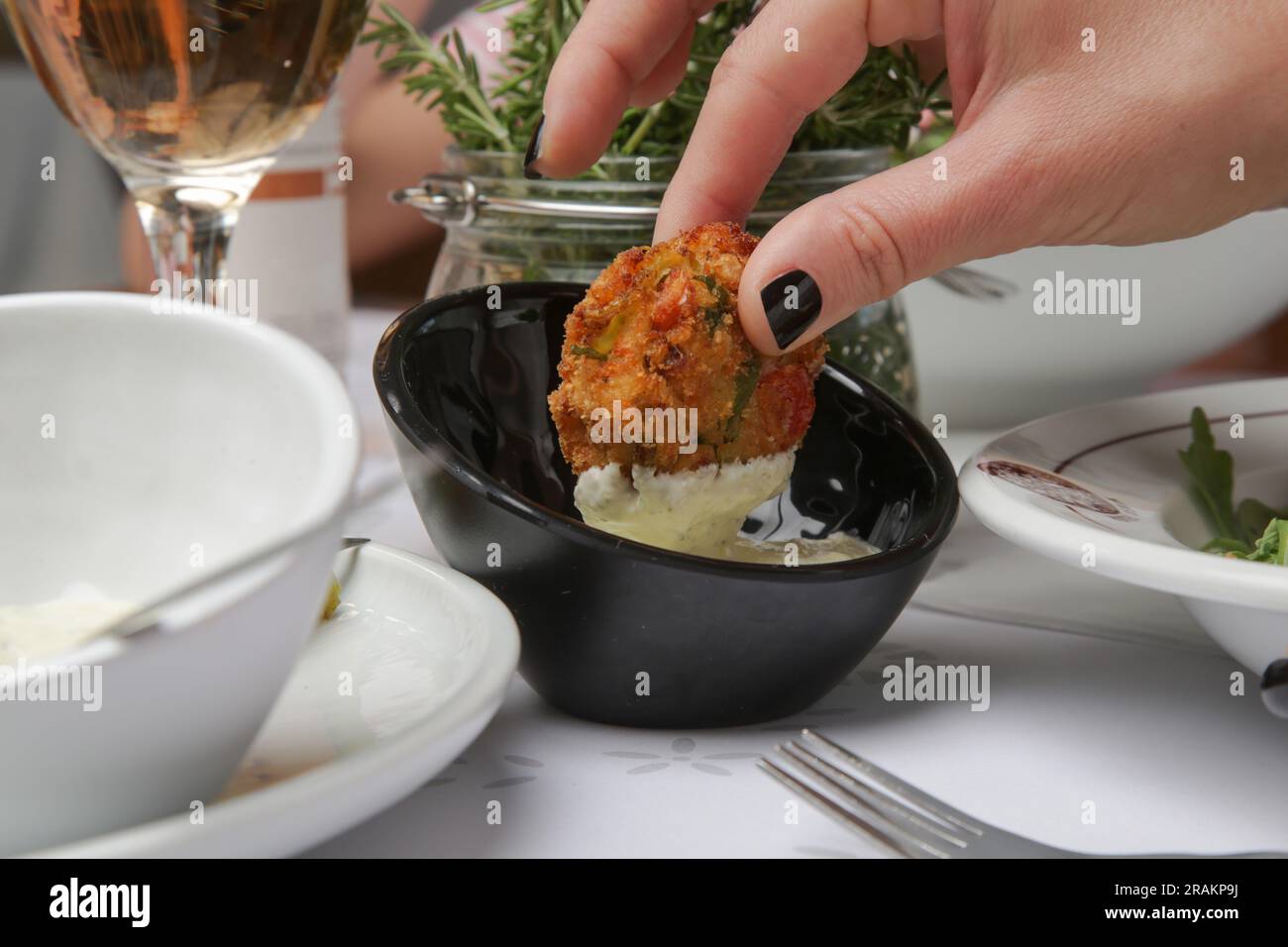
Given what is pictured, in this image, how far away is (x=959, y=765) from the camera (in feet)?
1.66

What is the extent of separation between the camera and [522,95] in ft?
2.81

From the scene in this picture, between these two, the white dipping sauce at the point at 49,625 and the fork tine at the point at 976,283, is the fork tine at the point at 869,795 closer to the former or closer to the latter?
the white dipping sauce at the point at 49,625

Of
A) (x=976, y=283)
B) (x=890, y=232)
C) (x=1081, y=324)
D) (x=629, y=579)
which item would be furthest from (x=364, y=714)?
(x=1081, y=324)

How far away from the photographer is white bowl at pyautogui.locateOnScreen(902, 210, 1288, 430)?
99 cm

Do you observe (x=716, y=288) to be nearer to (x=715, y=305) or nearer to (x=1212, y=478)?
(x=715, y=305)

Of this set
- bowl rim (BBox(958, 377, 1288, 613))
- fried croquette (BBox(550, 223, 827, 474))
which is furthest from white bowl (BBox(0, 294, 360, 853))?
bowl rim (BBox(958, 377, 1288, 613))

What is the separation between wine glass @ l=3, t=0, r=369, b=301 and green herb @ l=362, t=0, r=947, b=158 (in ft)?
0.32

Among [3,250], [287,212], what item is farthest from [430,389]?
[3,250]

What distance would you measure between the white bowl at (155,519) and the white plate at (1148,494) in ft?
0.95

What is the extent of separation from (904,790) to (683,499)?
163 mm

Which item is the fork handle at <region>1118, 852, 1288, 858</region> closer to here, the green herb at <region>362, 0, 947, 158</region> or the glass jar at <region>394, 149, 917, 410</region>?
the glass jar at <region>394, 149, 917, 410</region>

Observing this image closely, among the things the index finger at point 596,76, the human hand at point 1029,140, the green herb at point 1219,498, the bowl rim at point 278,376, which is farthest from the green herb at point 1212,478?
the bowl rim at point 278,376

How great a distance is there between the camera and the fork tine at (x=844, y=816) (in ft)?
1.39
